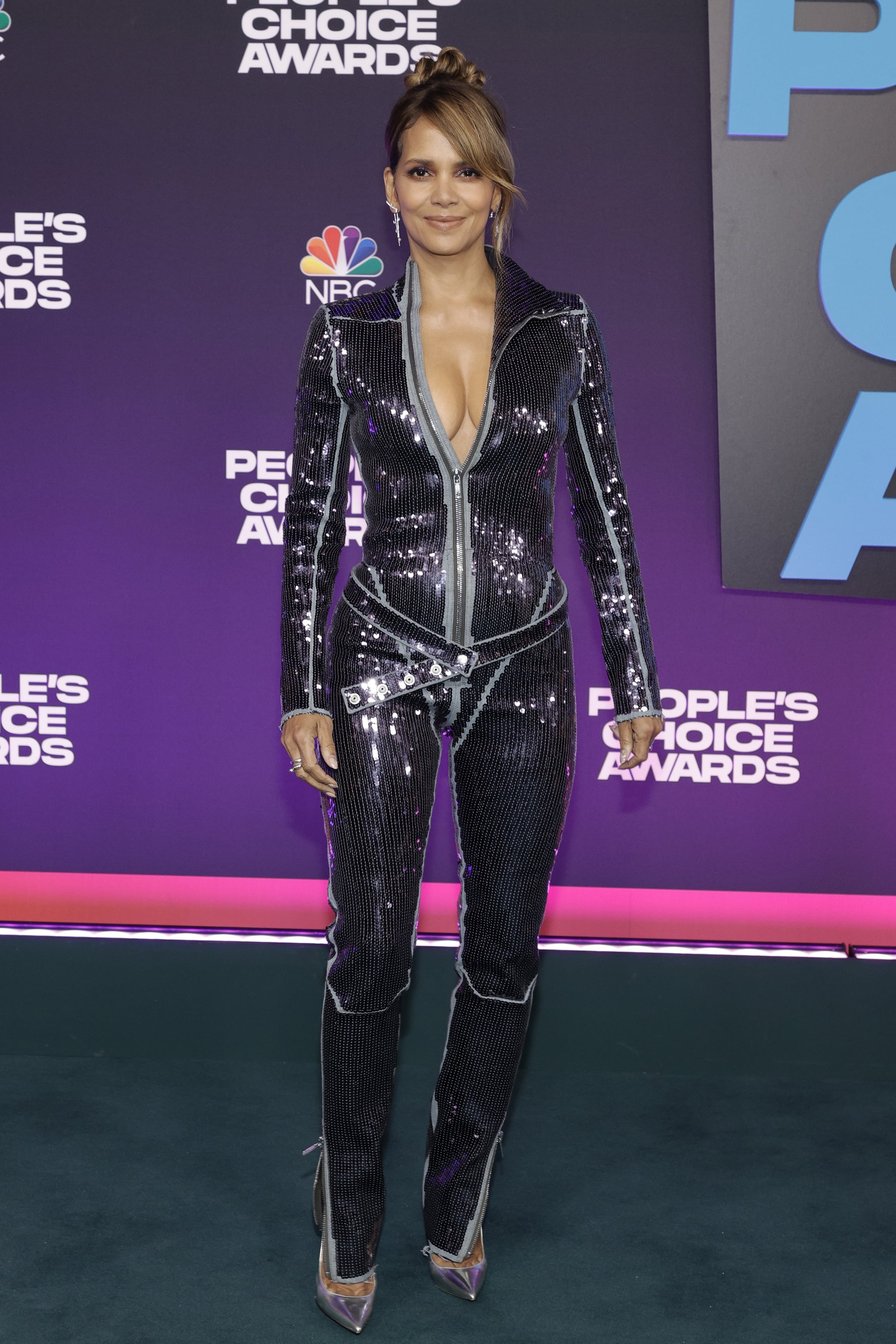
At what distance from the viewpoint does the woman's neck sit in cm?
195

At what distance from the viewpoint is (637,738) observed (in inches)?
81.3

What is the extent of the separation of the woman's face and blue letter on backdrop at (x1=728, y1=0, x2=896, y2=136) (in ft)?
3.26

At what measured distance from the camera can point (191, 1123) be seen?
8.43ft

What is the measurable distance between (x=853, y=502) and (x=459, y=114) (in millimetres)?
1309

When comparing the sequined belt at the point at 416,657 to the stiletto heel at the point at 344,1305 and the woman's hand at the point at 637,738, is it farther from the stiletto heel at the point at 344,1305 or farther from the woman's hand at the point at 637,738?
the stiletto heel at the point at 344,1305

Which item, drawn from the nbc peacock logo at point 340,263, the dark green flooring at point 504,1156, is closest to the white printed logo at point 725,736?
the dark green flooring at point 504,1156

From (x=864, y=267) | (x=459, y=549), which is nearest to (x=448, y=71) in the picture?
(x=459, y=549)

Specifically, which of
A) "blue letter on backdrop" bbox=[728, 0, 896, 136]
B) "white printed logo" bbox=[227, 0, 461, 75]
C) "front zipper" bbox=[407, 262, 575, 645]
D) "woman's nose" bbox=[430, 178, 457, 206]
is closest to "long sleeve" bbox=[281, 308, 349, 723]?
"front zipper" bbox=[407, 262, 575, 645]

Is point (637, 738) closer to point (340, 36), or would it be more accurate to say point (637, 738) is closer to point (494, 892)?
point (494, 892)

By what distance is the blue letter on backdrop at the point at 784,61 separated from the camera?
2629 millimetres

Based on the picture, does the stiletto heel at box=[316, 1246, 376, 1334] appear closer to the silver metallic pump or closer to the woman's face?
the silver metallic pump

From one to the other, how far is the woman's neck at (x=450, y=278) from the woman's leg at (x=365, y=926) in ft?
1.62

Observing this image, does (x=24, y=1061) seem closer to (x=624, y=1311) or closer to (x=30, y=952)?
(x=30, y=952)

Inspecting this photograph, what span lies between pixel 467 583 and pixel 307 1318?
43.2 inches
